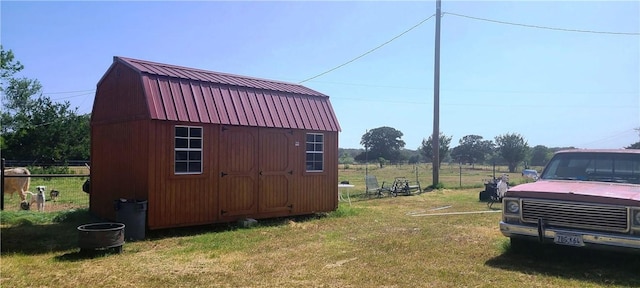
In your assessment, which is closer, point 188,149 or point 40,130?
point 188,149

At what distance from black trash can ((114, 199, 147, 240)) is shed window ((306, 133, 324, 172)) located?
474cm

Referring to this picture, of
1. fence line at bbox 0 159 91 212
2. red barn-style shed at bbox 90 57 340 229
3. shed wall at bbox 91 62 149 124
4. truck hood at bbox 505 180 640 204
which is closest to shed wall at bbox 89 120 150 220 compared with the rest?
red barn-style shed at bbox 90 57 340 229

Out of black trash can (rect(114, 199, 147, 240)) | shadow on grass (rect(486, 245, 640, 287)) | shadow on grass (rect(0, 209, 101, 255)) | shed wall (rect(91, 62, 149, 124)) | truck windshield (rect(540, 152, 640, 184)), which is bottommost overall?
shadow on grass (rect(0, 209, 101, 255))

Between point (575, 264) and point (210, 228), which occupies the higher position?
Answer: point (575, 264)

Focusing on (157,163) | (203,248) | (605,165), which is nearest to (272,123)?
(157,163)

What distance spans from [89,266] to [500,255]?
251 inches

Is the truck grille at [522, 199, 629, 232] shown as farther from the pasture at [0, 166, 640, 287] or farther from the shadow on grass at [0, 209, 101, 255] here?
the shadow on grass at [0, 209, 101, 255]

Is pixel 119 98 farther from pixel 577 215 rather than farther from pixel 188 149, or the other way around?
pixel 577 215

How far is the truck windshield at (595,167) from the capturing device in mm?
7297

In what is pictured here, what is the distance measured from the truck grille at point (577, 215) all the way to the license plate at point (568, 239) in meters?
0.19

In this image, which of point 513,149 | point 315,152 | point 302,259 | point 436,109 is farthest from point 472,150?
point 302,259

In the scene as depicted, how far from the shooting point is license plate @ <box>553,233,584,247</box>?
618 cm

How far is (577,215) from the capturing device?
635cm

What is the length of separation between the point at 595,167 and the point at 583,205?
1.74 m
